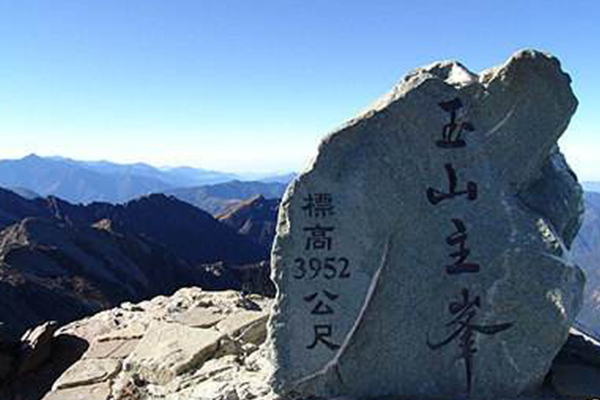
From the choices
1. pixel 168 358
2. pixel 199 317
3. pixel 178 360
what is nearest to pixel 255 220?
pixel 199 317

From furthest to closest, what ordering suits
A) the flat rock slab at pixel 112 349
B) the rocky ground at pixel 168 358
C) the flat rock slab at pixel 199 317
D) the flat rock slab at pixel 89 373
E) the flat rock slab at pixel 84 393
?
1. the flat rock slab at pixel 199 317
2. the flat rock slab at pixel 112 349
3. the flat rock slab at pixel 89 373
4. the flat rock slab at pixel 84 393
5. the rocky ground at pixel 168 358

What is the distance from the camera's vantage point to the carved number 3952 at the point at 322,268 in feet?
24.0

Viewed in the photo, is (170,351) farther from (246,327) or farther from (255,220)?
(255,220)

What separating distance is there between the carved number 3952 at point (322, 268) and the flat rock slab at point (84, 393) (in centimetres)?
328

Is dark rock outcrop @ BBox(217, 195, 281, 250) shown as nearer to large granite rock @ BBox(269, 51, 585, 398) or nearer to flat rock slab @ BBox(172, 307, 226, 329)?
flat rock slab @ BBox(172, 307, 226, 329)

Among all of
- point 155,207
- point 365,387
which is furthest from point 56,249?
point 155,207

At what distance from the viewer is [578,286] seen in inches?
293

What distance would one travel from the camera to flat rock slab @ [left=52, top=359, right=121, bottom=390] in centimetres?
928

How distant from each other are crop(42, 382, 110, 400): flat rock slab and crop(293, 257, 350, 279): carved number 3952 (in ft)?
10.8

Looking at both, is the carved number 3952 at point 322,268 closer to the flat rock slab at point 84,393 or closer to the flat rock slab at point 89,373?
the flat rock slab at point 84,393

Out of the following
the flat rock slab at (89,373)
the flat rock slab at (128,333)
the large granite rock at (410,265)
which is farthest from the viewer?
the flat rock slab at (128,333)

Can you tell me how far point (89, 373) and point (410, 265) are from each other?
496cm

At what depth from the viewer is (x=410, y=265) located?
736cm

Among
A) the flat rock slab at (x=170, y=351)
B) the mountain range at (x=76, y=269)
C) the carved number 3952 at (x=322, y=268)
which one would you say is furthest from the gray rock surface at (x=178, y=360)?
the mountain range at (x=76, y=269)
